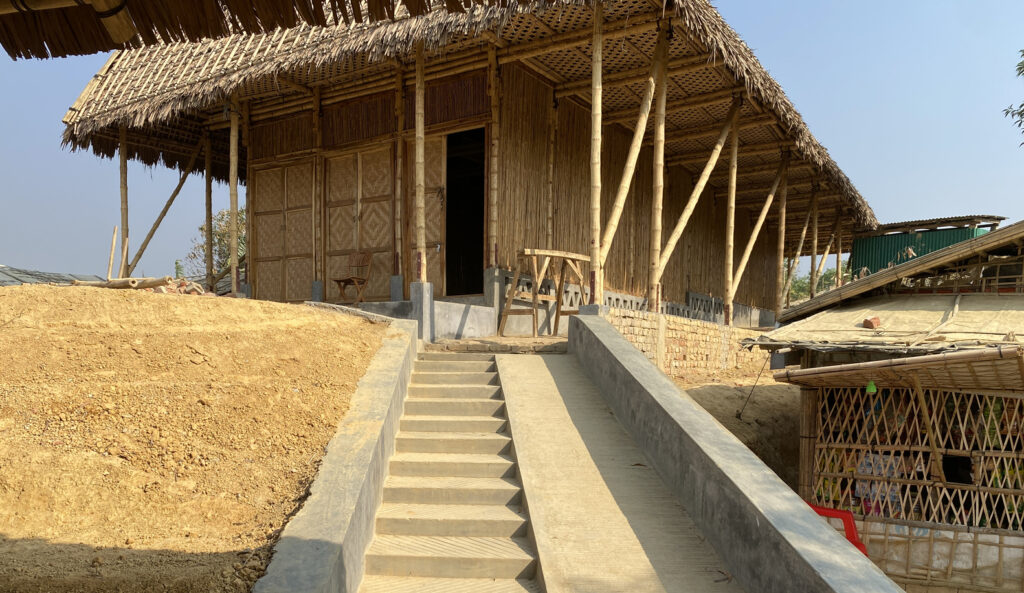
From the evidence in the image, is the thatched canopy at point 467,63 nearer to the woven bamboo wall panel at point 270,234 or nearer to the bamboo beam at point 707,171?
the bamboo beam at point 707,171

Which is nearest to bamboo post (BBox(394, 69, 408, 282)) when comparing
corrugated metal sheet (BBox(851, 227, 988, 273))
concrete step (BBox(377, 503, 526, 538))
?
concrete step (BBox(377, 503, 526, 538))

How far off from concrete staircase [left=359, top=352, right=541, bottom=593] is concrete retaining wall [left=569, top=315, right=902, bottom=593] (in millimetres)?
973

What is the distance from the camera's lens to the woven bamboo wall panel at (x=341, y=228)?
11016 mm

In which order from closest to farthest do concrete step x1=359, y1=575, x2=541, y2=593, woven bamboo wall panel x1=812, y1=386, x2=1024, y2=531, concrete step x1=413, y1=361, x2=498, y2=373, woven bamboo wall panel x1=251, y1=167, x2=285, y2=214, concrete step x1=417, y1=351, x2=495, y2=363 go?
concrete step x1=359, y1=575, x2=541, y2=593 → concrete step x1=413, y1=361, x2=498, y2=373 → concrete step x1=417, y1=351, x2=495, y2=363 → woven bamboo wall panel x1=812, y1=386, x2=1024, y2=531 → woven bamboo wall panel x1=251, y1=167, x2=285, y2=214

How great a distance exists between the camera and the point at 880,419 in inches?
304

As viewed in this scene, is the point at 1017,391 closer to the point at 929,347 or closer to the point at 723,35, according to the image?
the point at 929,347

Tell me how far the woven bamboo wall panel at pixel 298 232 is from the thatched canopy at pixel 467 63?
5.95 ft

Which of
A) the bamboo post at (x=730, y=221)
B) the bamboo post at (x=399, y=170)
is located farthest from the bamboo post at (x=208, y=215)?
the bamboo post at (x=730, y=221)

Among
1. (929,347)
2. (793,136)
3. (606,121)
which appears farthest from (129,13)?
(793,136)

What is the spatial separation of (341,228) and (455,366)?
17.7 ft

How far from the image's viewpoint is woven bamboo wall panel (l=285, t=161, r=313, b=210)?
1148 cm

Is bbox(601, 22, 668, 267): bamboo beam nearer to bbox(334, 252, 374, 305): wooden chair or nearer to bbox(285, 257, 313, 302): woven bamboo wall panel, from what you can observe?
bbox(334, 252, 374, 305): wooden chair

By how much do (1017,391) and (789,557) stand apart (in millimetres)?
5792

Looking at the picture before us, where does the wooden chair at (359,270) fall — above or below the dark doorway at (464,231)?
below
